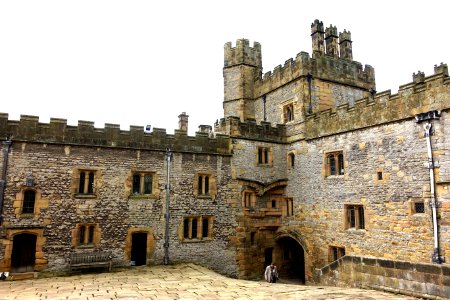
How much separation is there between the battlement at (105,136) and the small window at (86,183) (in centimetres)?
140

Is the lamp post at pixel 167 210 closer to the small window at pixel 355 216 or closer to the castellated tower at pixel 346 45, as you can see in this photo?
the small window at pixel 355 216

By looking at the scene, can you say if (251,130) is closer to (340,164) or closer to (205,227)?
(340,164)

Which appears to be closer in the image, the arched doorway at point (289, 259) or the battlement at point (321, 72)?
the arched doorway at point (289, 259)

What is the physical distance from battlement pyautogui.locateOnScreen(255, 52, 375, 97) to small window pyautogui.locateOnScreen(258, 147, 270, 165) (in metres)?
4.69

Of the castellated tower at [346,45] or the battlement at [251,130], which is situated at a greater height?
the castellated tower at [346,45]

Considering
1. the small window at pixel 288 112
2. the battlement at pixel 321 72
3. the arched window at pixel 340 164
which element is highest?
the battlement at pixel 321 72

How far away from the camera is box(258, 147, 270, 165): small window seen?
60.6 feet

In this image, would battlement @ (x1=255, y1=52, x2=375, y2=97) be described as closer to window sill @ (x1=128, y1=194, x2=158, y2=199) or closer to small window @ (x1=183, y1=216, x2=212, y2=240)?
small window @ (x1=183, y1=216, x2=212, y2=240)

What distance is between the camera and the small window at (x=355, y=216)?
14.7 meters

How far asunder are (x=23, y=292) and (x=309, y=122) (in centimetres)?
1484

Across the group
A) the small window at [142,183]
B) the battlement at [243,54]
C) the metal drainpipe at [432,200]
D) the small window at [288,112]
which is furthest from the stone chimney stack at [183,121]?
the metal drainpipe at [432,200]

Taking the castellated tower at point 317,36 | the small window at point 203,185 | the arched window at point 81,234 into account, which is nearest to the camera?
the arched window at point 81,234

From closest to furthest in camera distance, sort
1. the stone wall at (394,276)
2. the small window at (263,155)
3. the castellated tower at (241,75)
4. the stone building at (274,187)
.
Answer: the stone wall at (394,276), the stone building at (274,187), the small window at (263,155), the castellated tower at (241,75)

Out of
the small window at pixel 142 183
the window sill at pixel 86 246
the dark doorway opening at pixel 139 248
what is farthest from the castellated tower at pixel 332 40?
the window sill at pixel 86 246
